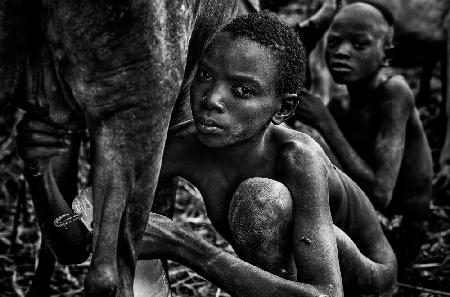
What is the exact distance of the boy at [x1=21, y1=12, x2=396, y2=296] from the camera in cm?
203

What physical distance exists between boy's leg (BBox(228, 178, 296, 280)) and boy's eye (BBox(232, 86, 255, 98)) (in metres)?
0.22

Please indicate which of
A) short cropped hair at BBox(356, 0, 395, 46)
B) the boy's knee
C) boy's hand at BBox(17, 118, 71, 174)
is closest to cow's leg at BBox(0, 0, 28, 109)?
boy's hand at BBox(17, 118, 71, 174)

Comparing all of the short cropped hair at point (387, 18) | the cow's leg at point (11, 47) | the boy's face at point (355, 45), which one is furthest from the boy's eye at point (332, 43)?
the cow's leg at point (11, 47)

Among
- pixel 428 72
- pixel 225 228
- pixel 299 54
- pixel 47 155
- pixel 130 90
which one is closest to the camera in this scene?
pixel 130 90

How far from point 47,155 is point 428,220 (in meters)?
2.48

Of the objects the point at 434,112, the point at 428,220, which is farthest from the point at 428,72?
the point at 428,220

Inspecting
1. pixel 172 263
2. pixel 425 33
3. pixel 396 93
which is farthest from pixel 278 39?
pixel 425 33

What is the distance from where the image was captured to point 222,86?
80.0 inches

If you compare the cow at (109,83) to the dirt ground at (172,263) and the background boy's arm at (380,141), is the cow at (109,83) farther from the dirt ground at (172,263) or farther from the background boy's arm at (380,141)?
the background boy's arm at (380,141)

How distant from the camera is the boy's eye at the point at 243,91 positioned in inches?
80.0

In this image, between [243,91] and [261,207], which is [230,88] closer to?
[243,91]

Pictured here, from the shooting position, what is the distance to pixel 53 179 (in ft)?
7.09

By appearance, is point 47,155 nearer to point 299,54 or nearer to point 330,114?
point 299,54

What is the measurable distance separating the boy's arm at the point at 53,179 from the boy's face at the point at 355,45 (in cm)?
120
